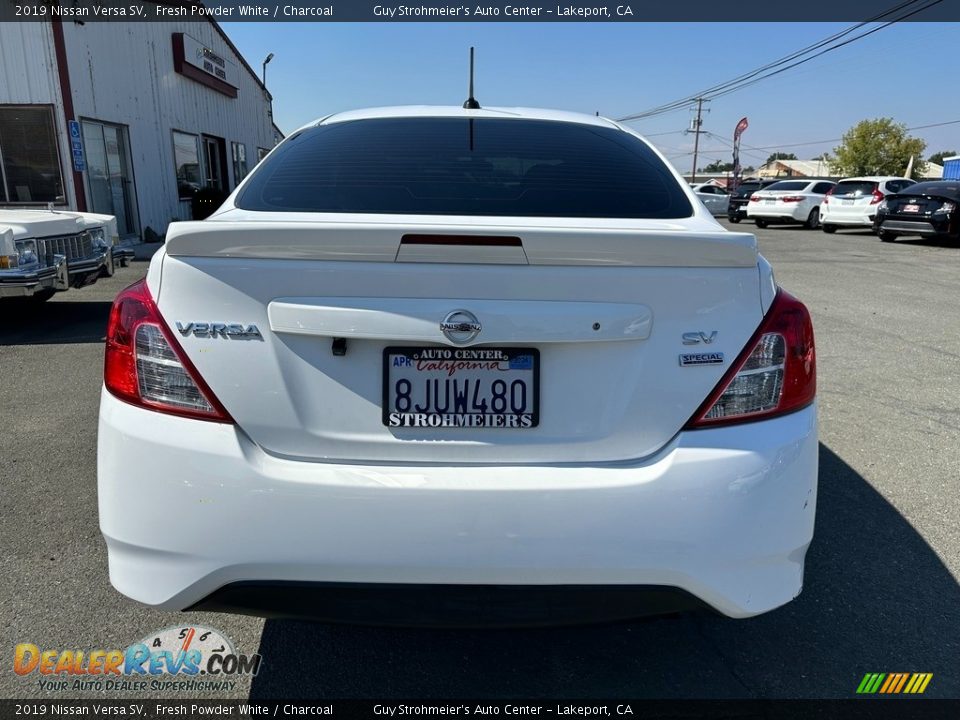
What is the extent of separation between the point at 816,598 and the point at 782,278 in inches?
359

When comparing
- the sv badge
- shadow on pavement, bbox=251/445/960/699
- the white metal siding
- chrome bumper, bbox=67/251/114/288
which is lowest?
shadow on pavement, bbox=251/445/960/699

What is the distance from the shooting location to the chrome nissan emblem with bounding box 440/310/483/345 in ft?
5.30

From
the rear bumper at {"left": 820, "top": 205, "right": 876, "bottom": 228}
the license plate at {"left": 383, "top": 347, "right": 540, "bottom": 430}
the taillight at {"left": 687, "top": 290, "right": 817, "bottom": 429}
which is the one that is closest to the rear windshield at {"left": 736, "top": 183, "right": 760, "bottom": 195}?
the rear bumper at {"left": 820, "top": 205, "right": 876, "bottom": 228}

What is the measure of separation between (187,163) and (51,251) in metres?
12.8

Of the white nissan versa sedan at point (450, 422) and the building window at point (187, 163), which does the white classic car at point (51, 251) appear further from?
the building window at point (187, 163)

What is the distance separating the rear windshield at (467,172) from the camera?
2.07 m

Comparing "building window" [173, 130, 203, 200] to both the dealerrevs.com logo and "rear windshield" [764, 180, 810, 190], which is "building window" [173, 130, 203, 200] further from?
"rear windshield" [764, 180, 810, 190]

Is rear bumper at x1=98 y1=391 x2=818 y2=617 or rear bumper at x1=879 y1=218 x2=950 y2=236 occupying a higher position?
rear bumper at x1=98 y1=391 x2=818 y2=617

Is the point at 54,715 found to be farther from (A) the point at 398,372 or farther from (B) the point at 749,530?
(B) the point at 749,530

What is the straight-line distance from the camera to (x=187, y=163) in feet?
59.3

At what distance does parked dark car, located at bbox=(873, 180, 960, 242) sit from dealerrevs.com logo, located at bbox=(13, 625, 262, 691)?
1772 cm

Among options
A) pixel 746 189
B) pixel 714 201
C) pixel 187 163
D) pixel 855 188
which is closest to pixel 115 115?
pixel 187 163

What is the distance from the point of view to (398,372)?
1.66 meters

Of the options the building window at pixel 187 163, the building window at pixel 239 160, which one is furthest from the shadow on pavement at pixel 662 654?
the building window at pixel 239 160
